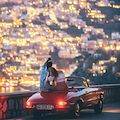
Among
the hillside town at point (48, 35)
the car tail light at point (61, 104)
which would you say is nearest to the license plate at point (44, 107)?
the car tail light at point (61, 104)

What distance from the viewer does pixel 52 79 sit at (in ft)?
38.4

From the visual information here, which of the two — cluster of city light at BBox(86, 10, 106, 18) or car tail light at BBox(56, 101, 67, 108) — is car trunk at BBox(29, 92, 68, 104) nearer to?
car tail light at BBox(56, 101, 67, 108)

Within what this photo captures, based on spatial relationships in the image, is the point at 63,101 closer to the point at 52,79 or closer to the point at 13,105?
the point at 52,79

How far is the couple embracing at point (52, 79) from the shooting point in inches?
457

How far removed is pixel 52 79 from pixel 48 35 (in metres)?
168

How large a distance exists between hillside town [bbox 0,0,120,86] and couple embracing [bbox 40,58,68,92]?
14697cm

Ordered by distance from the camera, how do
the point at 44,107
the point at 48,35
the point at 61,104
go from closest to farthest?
the point at 61,104 < the point at 44,107 < the point at 48,35

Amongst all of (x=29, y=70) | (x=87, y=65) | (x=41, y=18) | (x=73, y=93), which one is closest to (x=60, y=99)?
(x=73, y=93)

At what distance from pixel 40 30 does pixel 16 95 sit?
173m

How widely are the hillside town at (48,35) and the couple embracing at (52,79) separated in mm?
146974

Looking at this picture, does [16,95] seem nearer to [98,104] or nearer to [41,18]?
[98,104]

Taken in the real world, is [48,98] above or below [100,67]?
above

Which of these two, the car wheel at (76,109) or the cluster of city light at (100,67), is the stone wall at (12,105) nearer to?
the car wheel at (76,109)

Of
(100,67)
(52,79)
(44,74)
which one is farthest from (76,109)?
(100,67)
